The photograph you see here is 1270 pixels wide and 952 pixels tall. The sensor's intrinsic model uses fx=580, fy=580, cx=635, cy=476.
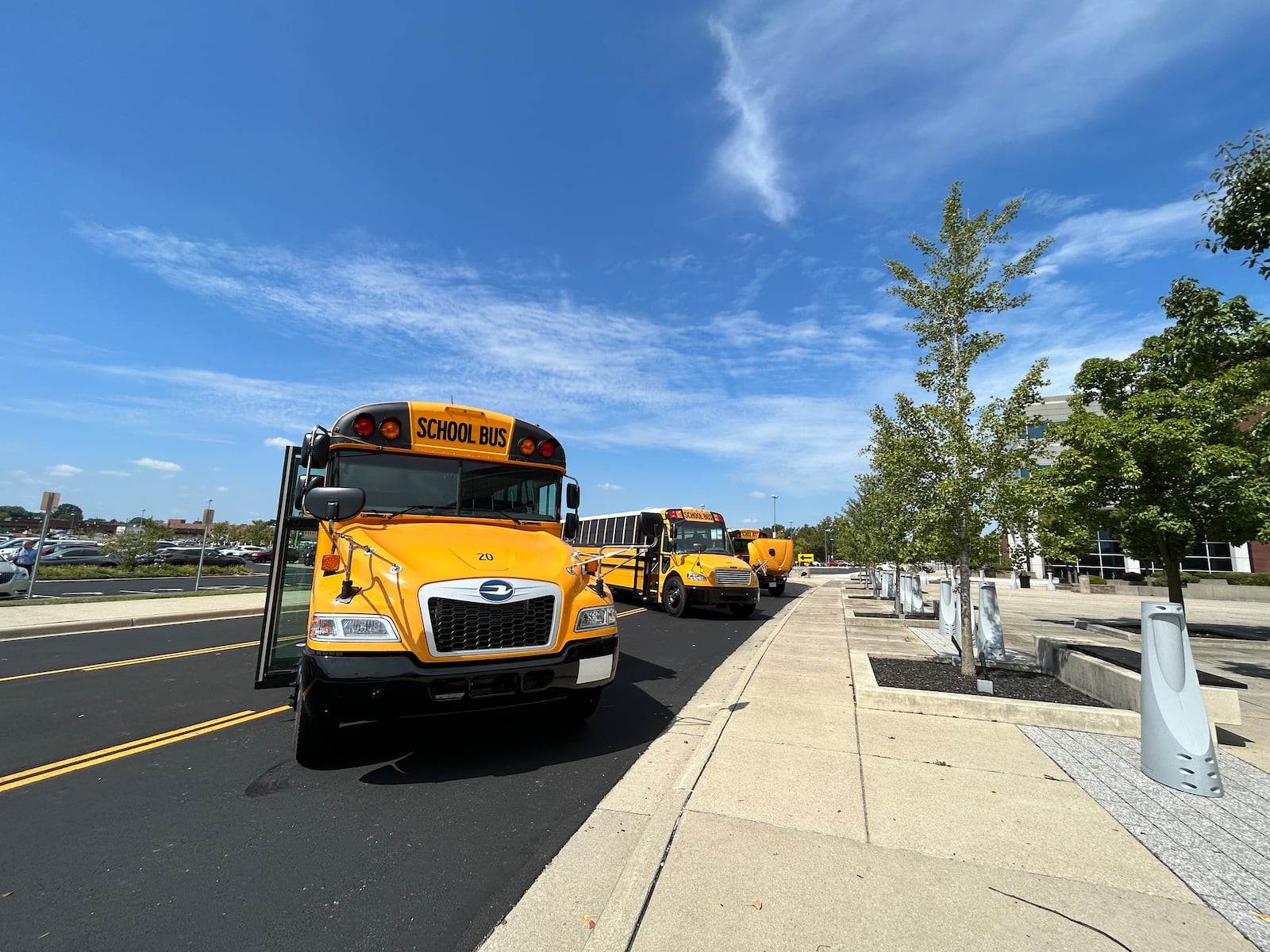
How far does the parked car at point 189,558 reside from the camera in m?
34.0

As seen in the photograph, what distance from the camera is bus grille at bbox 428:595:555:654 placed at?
3.88 m

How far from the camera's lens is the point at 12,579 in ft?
53.1

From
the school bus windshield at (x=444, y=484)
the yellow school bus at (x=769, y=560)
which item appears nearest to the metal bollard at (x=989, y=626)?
the school bus windshield at (x=444, y=484)

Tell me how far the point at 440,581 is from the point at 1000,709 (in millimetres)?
5177

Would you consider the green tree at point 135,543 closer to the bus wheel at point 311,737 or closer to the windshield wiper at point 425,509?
the windshield wiper at point 425,509

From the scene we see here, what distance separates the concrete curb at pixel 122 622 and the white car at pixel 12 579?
775 cm

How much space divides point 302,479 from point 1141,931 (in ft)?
19.6

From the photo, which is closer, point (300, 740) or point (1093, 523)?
point (300, 740)

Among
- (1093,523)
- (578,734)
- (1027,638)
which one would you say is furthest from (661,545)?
(578,734)

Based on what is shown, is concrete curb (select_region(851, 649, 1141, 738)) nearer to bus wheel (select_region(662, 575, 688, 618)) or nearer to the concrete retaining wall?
the concrete retaining wall

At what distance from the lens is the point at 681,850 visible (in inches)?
117

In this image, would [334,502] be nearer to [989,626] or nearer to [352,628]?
[352,628]

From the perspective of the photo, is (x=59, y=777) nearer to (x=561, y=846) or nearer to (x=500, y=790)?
(x=500, y=790)

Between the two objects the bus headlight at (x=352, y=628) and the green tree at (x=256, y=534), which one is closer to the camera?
the bus headlight at (x=352, y=628)
